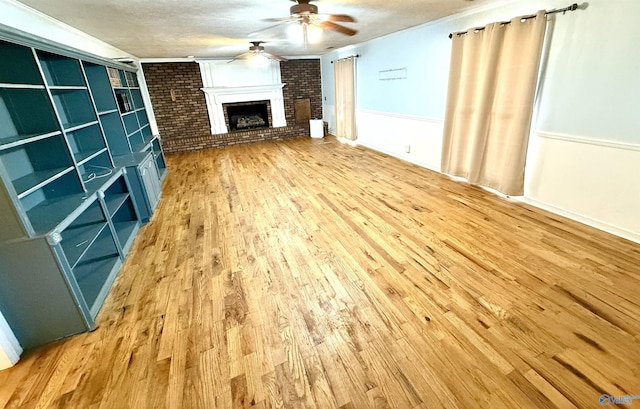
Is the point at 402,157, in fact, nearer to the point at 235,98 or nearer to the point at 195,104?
the point at 235,98

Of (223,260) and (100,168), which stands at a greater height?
(100,168)

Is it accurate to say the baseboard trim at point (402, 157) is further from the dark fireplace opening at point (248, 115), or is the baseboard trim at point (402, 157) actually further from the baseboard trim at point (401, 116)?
the dark fireplace opening at point (248, 115)

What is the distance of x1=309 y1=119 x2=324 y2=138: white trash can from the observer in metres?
8.20

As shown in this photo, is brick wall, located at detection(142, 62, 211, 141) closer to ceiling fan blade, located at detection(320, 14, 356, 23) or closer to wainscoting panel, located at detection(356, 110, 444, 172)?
wainscoting panel, located at detection(356, 110, 444, 172)

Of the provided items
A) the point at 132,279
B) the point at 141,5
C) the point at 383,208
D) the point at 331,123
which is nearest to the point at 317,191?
the point at 383,208

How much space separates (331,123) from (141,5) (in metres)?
6.22

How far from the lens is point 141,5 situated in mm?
2613

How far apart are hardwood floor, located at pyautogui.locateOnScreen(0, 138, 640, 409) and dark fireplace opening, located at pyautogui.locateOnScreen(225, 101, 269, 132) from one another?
17.7ft

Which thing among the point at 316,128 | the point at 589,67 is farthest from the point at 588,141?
the point at 316,128

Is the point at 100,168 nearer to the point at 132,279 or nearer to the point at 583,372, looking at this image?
the point at 132,279

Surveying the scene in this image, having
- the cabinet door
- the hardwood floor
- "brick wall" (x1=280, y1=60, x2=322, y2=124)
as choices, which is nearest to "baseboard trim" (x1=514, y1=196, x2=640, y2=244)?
the hardwood floor

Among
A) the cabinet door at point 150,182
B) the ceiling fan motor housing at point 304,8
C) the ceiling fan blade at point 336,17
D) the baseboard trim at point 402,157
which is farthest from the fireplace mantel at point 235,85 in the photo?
the ceiling fan motor housing at point 304,8

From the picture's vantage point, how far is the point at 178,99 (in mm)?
7285

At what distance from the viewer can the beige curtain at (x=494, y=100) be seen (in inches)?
117
